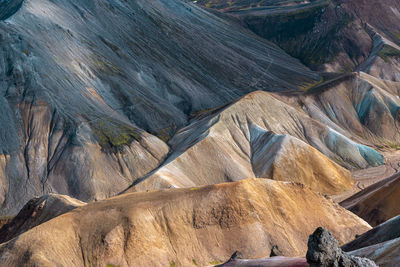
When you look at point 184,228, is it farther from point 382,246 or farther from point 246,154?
point 246,154

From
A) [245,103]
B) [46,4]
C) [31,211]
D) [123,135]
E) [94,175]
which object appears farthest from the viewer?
[46,4]

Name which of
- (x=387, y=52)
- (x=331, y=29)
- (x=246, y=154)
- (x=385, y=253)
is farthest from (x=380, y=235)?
(x=331, y=29)

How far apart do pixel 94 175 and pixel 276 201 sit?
1326 inches

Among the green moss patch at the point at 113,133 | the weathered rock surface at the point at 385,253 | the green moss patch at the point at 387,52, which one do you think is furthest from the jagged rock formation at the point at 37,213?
the green moss patch at the point at 387,52

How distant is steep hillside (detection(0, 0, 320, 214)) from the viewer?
261ft

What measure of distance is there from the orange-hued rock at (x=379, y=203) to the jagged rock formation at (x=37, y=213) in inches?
1339

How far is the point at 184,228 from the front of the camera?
164ft

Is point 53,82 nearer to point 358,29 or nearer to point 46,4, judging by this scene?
point 46,4

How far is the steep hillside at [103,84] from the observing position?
79.7 m

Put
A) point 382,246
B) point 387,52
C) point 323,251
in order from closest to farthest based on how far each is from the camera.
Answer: point 323,251
point 382,246
point 387,52

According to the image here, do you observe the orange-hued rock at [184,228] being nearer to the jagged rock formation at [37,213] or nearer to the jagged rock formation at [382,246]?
the jagged rock formation at [37,213]

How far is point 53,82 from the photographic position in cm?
8806

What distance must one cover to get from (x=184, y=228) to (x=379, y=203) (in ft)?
90.2

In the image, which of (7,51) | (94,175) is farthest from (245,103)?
(7,51)
